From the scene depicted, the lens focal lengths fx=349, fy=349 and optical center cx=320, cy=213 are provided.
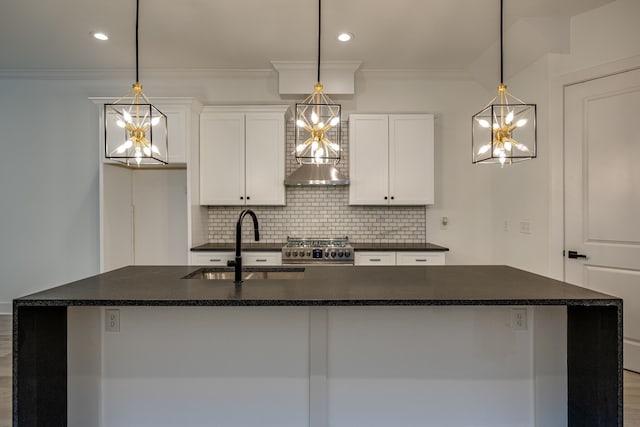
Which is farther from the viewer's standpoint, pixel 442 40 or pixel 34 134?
pixel 34 134

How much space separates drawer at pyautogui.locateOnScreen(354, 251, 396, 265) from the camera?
3.75 metres

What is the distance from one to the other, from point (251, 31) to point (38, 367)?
300 centimetres

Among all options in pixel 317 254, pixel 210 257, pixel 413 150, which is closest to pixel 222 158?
pixel 210 257

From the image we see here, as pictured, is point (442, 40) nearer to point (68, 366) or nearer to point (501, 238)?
point (501, 238)

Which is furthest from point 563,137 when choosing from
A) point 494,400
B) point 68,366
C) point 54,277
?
point 54,277

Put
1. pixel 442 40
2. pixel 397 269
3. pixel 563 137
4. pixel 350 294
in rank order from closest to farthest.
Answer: pixel 350 294 < pixel 397 269 < pixel 563 137 < pixel 442 40

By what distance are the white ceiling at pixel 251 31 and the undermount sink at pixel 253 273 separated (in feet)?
6.98

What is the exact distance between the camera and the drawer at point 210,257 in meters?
3.77

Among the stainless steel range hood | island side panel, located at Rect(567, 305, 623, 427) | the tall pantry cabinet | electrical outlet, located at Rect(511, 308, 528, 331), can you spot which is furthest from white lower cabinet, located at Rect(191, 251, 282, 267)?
island side panel, located at Rect(567, 305, 623, 427)

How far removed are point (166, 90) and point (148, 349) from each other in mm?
3332

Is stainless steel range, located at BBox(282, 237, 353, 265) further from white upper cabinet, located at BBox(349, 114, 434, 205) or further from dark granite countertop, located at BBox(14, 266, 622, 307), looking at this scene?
dark granite countertop, located at BBox(14, 266, 622, 307)

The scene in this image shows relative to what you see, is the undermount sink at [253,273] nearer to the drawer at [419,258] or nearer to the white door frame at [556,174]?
the drawer at [419,258]

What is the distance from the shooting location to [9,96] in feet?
13.8

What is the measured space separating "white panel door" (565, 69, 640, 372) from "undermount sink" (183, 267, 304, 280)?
2541 millimetres
